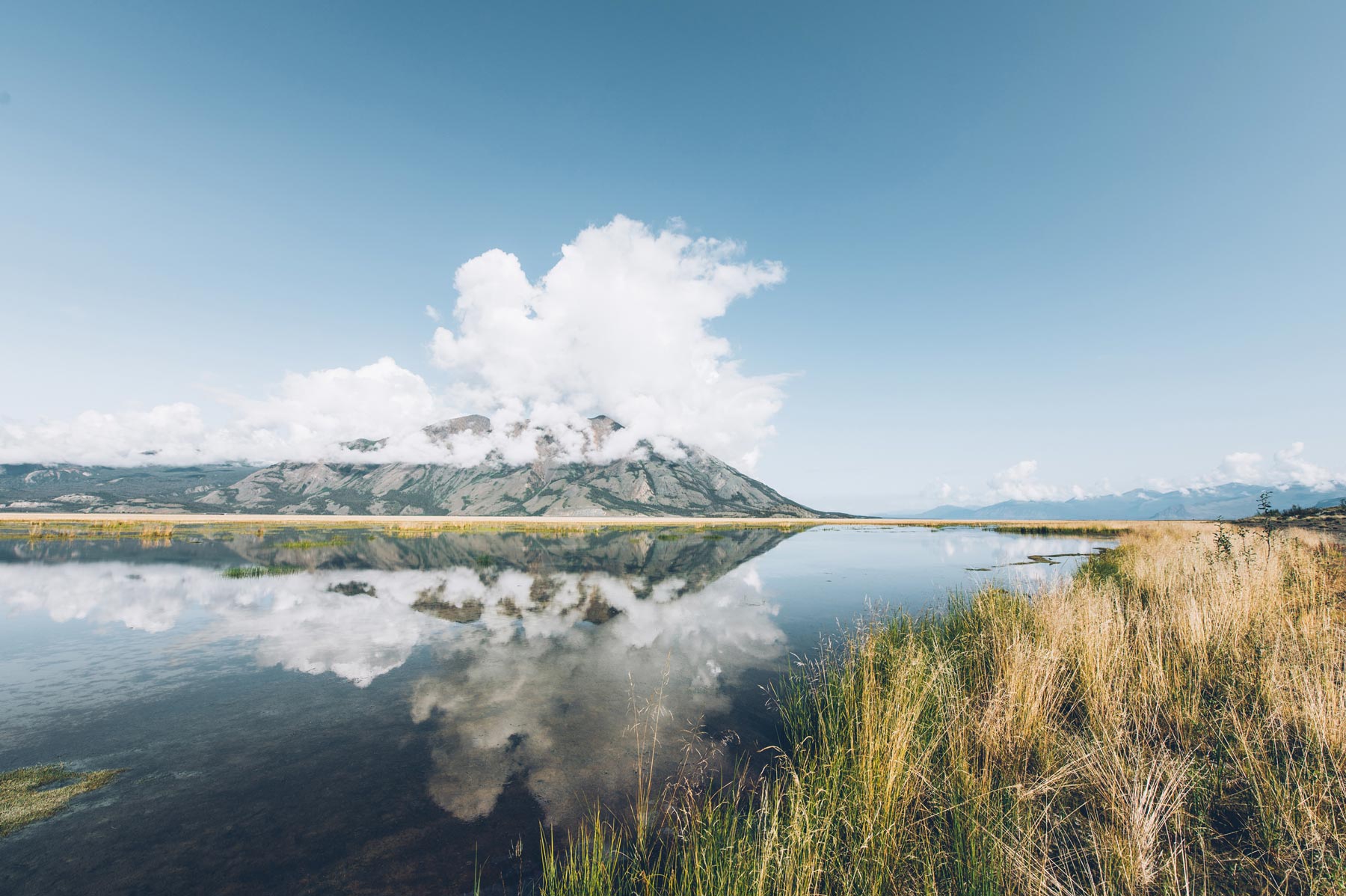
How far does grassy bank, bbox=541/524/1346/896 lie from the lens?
535 cm

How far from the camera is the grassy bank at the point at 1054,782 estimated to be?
5352 mm

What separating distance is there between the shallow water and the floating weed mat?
12.6 inches

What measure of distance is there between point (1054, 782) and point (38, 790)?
16.9m

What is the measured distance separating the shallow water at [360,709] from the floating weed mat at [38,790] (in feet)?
1.05

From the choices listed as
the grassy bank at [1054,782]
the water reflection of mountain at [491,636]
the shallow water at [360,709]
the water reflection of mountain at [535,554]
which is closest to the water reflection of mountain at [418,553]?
the water reflection of mountain at [535,554]

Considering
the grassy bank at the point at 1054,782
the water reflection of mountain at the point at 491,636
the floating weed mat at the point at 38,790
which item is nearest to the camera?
the grassy bank at the point at 1054,782

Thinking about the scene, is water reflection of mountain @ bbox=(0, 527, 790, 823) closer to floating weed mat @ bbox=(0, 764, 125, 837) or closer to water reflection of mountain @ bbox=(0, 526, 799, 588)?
water reflection of mountain @ bbox=(0, 526, 799, 588)

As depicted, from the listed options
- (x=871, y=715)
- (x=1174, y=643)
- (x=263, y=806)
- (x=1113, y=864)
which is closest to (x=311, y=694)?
(x=263, y=806)

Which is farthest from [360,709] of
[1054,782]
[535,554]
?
[535,554]

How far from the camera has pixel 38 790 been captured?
9.06 meters

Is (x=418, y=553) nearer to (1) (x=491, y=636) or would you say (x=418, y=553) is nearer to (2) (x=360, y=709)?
(1) (x=491, y=636)

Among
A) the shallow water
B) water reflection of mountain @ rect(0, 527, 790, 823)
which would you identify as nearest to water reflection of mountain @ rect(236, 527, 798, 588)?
water reflection of mountain @ rect(0, 527, 790, 823)

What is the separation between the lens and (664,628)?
2131cm

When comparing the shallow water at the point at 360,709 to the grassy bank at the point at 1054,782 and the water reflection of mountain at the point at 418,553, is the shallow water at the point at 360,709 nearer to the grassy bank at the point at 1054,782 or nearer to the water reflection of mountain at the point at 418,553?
the grassy bank at the point at 1054,782
